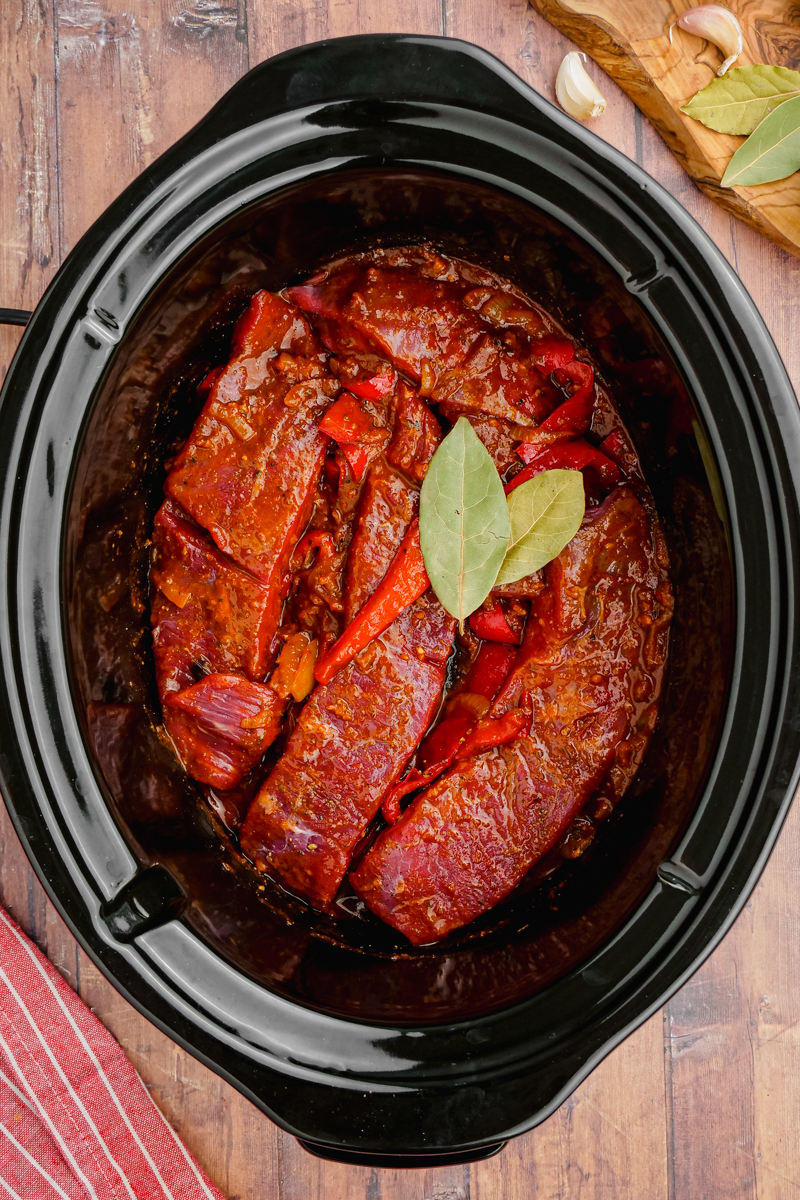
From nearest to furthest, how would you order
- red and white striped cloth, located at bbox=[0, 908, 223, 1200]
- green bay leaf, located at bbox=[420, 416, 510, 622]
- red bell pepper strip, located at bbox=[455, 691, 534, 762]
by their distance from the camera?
green bay leaf, located at bbox=[420, 416, 510, 622] → red bell pepper strip, located at bbox=[455, 691, 534, 762] → red and white striped cloth, located at bbox=[0, 908, 223, 1200]

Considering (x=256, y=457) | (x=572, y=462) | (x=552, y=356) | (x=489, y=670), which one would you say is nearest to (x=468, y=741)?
(x=489, y=670)

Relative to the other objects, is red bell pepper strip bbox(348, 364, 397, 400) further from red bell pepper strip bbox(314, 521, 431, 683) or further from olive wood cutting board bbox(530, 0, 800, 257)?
olive wood cutting board bbox(530, 0, 800, 257)

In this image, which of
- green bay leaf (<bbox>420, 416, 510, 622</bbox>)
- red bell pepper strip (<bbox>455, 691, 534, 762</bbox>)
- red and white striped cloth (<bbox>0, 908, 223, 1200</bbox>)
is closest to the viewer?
green bay leaf (<bbox>420, 416, 510, 622</bbox>)

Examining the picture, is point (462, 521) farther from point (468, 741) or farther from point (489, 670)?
point (468, 741)

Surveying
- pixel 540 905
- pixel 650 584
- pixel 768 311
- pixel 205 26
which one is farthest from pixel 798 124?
pixel 540 905

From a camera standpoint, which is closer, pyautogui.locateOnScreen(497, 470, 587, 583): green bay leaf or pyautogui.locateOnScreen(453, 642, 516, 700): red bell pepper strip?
pyautogui.locateOnScreen(497, 470, 587, 583): green bay leaf

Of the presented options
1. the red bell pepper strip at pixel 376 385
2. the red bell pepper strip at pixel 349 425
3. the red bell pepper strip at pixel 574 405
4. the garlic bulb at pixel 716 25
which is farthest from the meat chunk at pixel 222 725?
the garlic bulb at pixel 716 25

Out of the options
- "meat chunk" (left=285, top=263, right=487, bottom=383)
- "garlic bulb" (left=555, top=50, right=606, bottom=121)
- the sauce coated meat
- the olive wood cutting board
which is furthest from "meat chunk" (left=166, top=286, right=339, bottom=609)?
the olive wood cutting board
